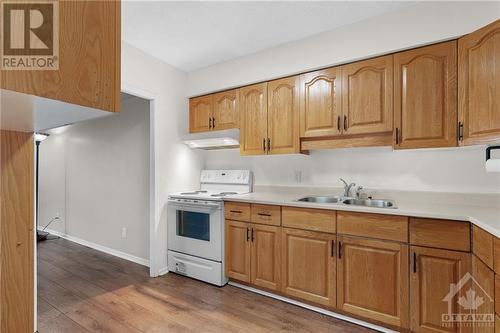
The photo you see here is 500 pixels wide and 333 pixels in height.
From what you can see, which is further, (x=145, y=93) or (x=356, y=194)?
(x=145, y=93)

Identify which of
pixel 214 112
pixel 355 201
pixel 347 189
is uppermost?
pixel 214 112

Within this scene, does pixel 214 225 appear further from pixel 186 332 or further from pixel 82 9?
A: pixel 82 9

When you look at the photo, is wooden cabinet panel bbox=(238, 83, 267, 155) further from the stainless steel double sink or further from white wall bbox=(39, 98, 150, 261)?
white wall bbox=(39, 98, 150, 261)

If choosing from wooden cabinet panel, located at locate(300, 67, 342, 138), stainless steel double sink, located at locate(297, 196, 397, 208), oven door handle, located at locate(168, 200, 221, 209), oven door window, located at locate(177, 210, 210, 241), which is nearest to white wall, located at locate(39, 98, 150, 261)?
oven door handle, located at locate(168, 200, 221, 209)

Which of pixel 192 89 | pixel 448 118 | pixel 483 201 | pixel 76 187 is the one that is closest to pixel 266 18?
pixel 192 89

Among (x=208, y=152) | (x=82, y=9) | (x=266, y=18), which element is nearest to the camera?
(x=82, y=9)

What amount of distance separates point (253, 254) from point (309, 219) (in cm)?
71

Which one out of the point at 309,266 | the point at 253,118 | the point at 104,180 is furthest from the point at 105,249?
the point at 309,266

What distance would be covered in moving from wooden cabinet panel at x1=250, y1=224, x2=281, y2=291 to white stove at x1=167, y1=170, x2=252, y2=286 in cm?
38

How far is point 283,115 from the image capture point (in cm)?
260

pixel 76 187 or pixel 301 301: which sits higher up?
pixel 76 187

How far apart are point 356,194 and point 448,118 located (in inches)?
38.2

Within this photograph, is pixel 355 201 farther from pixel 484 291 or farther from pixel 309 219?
pixel 484 291

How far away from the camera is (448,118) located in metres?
1.87
